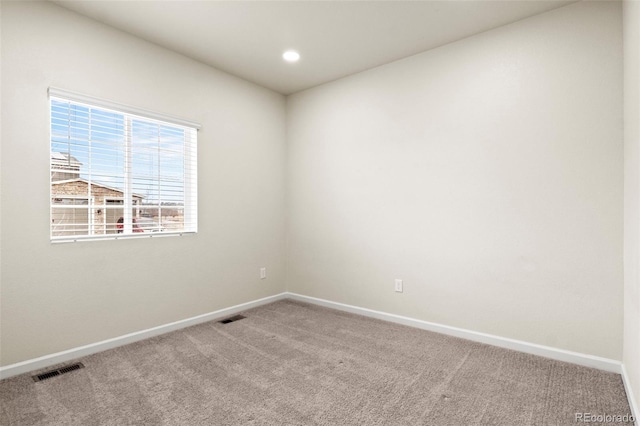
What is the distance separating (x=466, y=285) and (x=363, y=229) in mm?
1161

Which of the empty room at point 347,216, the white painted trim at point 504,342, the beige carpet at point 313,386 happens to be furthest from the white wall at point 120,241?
the white painted trim at point 504,342

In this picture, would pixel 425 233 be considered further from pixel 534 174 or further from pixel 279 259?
pixel 279 259

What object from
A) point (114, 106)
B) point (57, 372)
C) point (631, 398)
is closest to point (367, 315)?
point (631, 398)

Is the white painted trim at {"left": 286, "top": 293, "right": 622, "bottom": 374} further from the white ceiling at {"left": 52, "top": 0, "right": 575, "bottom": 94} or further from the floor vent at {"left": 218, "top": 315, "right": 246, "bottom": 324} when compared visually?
the white ceiling at {"left": 52, "top": 0, "right": 575, "bottom": 94}

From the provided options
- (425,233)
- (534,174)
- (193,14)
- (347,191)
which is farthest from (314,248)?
(193,14)

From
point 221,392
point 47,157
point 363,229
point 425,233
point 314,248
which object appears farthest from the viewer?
point 314,248

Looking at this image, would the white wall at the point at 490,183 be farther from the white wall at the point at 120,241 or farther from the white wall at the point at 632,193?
the white wall at the point at 120,241

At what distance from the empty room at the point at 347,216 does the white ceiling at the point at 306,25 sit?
0.02 metres

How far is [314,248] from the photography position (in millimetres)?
3982

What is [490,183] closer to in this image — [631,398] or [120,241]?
[631,398]

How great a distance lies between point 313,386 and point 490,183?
6.94ft

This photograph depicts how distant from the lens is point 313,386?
208 cm

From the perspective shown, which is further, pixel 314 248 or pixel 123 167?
pixel 314 248

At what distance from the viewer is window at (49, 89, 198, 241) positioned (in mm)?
2438
